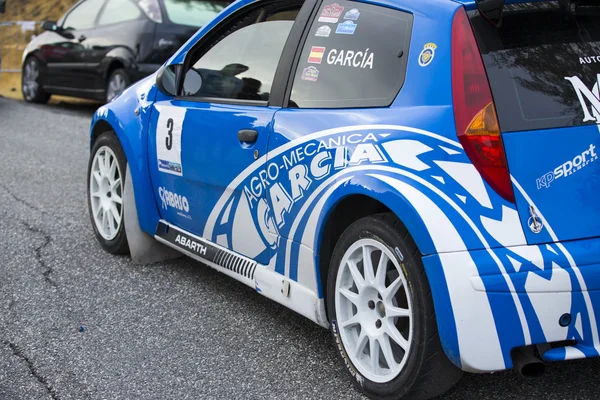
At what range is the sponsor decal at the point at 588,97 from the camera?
3.24m

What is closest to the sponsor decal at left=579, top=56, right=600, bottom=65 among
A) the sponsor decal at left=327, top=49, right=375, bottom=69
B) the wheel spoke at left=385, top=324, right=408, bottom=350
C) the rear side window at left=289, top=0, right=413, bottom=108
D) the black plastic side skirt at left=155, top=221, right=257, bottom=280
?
the rear side window at left=289, top=0, right=413, bottom=108

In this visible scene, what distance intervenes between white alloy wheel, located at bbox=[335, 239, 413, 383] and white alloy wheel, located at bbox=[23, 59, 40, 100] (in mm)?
10656

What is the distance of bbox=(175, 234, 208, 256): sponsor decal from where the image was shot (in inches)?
186

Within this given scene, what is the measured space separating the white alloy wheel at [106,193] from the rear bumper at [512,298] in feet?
9.43

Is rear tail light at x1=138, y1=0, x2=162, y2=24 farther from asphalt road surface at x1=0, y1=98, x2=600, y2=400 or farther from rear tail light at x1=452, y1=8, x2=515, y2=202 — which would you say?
rear tail light at x1=452, y1=8, x2=515, y2=202

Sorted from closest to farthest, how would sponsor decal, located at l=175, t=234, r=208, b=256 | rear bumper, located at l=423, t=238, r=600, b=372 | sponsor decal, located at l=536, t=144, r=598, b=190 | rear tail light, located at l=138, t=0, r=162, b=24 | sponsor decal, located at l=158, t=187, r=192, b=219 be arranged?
rear bumper, located at l=423, t=238, r=600, b=372 → sponsor decal, located at l=536, t=144, r=598, b=190 → sponsor decal, located at l=175, t=234, r=208, b=256 → sponsor decal, located at l=158, t=187, r=192, b=219 → rear tail light, located at l=138, t=0, r=162, b=24

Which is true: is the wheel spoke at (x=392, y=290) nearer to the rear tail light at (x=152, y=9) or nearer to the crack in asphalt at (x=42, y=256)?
the crack in asphalt at (x=42, y=256)

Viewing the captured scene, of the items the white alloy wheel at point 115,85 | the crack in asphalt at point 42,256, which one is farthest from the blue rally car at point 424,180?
the white alloy wheel at point 115,85

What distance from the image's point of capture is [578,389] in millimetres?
3609

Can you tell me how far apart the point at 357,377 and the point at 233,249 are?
3.68 ft

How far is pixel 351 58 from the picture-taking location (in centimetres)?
375

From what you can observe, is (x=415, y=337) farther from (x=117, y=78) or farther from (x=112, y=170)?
(x=117, y=78)

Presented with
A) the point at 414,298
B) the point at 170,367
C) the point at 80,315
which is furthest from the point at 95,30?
the point at 414,298

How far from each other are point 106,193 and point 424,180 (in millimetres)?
3019
